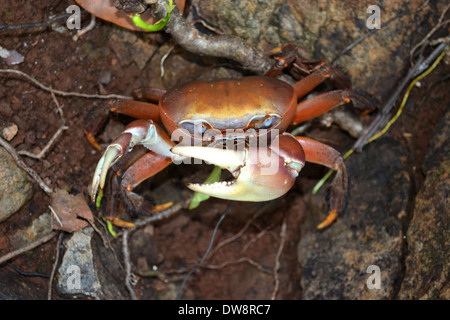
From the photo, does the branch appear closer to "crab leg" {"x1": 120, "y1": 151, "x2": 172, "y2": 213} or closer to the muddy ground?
the muddy ground

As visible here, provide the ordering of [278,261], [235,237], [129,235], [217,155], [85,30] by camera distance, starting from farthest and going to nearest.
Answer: [235,237]
[278,261]
[129,235]
[85,30]
[217,155]

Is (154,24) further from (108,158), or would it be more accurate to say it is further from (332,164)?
(332,164)

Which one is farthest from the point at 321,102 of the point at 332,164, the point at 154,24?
the point at 154,24

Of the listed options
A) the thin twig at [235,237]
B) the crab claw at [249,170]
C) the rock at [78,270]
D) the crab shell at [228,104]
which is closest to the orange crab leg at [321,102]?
the crab shell at [228,104]

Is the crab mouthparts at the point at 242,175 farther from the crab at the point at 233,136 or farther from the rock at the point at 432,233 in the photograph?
the rock at the point at 432,233

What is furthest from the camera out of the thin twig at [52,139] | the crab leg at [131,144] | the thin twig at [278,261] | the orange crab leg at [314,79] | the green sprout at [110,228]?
the thin twig at [278,261]

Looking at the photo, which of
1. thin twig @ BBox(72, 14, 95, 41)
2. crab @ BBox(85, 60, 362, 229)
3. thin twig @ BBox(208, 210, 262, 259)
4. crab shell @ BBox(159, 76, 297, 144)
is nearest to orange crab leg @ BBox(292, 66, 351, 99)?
crab @ BBox(85, 60, 362, 229)
